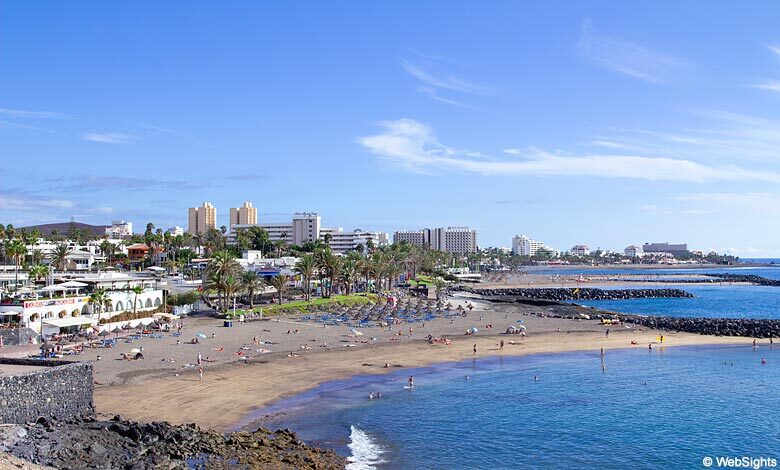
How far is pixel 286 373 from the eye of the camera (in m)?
40.3

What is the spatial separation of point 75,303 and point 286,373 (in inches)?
942

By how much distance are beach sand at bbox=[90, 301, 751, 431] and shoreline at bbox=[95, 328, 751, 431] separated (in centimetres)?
5

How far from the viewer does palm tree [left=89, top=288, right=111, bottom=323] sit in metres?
52.9

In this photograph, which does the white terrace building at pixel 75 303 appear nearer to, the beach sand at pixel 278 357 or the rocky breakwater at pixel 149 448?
the beach sand at pixel 278 357

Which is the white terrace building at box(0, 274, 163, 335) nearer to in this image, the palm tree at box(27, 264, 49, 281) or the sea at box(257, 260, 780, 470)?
the palm tree at box(27, 264, 49, 281)

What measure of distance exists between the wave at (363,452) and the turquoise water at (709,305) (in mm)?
69374

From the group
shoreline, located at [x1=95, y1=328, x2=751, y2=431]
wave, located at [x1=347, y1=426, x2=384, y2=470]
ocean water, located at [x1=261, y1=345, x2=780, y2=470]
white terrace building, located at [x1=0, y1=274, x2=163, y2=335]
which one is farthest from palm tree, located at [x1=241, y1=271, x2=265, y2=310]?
wave, located at [x1=347, y1=426, x2=384, y2=470]

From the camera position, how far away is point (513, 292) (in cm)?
13300

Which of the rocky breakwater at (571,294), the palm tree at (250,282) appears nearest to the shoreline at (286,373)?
the palm tree at (250,282)

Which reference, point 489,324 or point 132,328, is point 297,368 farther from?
point 489,324

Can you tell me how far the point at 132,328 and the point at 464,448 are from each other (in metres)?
36.2

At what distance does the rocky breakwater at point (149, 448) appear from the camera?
19984 millimetres

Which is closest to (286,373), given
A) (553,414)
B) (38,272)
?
(553,414)

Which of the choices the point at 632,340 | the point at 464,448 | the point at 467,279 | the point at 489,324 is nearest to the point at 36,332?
the point at 464,448
